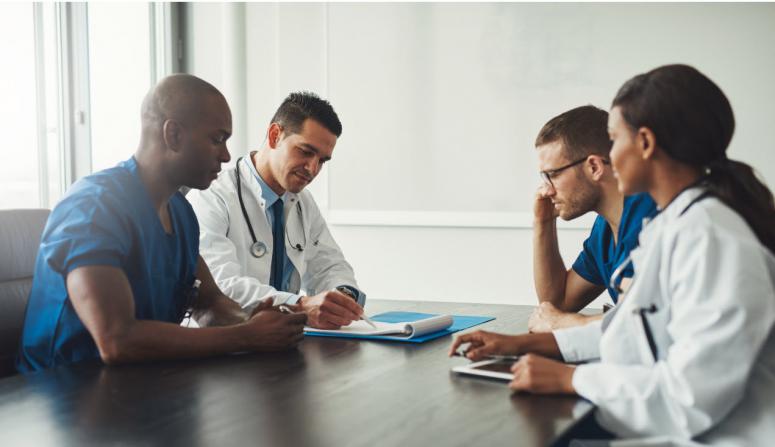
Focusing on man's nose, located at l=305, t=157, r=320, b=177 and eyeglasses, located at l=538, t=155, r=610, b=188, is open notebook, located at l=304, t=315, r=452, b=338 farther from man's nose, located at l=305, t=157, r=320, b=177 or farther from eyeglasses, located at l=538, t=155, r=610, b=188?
man's nose, located at l=305, t=157, r=320, b=177

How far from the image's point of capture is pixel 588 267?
250cm

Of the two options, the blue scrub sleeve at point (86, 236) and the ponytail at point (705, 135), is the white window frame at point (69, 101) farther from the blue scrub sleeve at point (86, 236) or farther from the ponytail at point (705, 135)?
the ponytail at point (705, 135)

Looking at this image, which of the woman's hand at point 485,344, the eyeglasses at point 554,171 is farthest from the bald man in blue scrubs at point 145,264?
the eyeglasses at point 554,171

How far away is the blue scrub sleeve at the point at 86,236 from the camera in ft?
5.22

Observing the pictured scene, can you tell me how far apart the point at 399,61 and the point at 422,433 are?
11.4ft

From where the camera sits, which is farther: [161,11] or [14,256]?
[161,11]

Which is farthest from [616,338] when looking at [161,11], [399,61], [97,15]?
[161,11]

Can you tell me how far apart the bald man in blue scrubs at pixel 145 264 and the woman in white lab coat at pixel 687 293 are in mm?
714

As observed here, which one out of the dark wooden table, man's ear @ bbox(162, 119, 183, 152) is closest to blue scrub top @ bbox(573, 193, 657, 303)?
the dark wooden table

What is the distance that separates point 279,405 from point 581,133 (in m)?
1.32

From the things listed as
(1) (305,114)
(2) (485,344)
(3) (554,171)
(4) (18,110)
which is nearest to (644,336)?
(2) (485,344)

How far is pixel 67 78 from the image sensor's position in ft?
13.1

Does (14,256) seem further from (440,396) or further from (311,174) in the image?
(440,396)

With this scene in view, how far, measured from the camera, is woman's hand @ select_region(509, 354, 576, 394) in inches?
54.4
